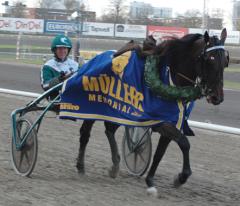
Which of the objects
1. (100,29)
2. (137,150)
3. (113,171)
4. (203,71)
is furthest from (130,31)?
(203,71)

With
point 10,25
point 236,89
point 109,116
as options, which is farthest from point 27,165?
point 10,25

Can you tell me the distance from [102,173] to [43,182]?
0.85 m

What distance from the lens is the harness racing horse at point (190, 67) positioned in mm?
4844

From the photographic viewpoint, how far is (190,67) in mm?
5117

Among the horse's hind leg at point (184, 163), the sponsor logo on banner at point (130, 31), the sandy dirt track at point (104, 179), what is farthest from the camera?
the sponsor logo on banner at point (130, 31)

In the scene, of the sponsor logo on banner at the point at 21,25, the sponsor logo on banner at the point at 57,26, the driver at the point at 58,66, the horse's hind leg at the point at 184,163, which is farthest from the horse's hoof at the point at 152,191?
the sponsor logo on banner at the point at 21,25

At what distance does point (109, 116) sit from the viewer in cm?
567

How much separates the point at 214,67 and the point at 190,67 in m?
0.33

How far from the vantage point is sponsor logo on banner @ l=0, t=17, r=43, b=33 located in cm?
4850

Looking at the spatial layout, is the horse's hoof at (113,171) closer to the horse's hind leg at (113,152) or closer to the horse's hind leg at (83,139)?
the horse's hind leg at (113,152)

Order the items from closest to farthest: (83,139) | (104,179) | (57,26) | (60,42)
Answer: (104,179) < (60,42) < (83,139) < (57,26)

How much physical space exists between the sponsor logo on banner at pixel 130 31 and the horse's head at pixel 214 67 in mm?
45913

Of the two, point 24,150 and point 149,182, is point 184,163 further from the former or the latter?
point 24,150

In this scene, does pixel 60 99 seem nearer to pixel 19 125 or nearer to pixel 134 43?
pixel 19 125
